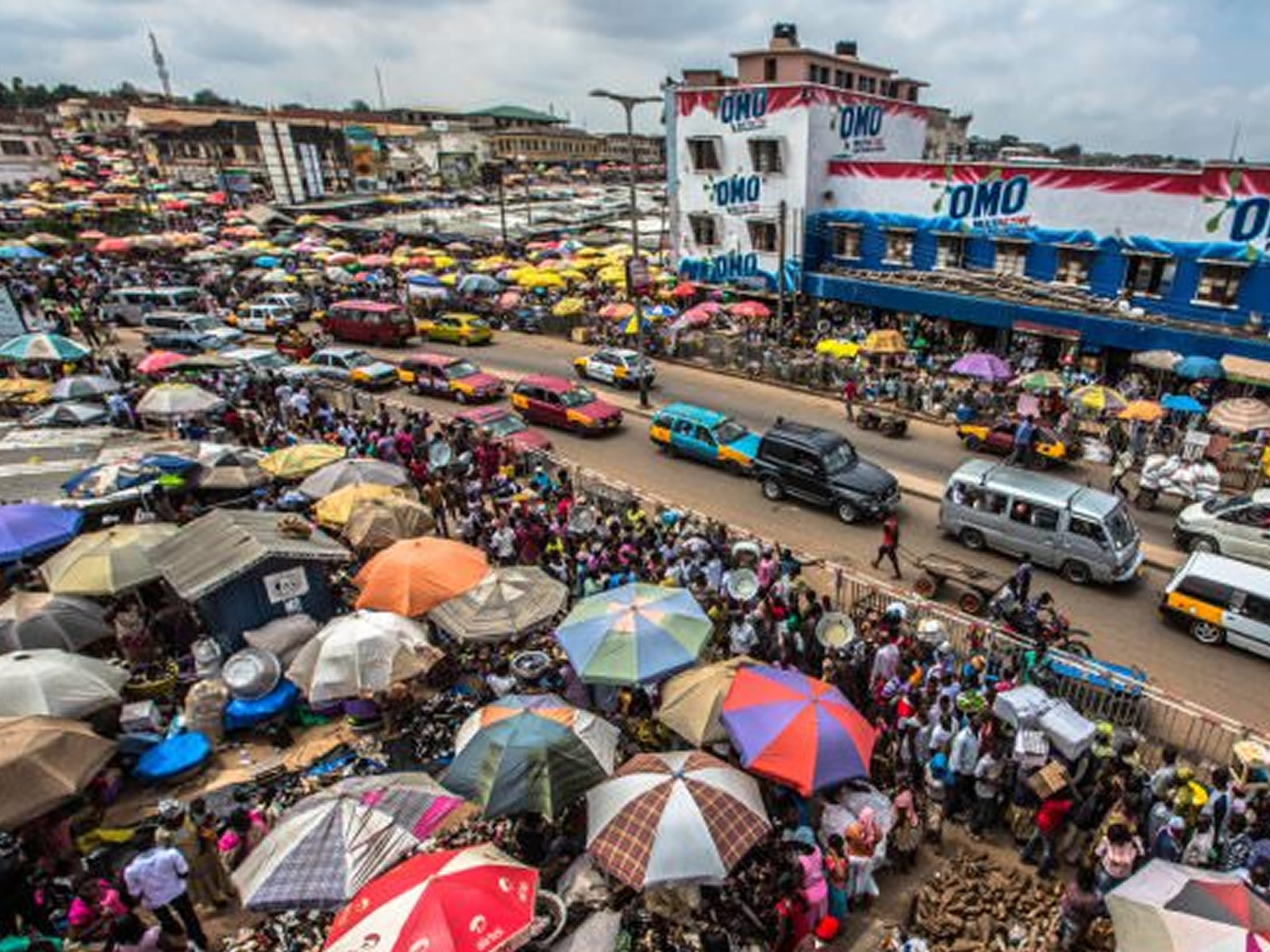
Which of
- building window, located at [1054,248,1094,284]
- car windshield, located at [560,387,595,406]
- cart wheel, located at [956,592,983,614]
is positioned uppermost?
building window, located at [1054,248,1094,284]

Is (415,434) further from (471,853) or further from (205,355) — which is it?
(471,853)

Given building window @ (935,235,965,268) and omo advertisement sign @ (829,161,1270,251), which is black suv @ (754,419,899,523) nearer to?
omo advertisement sign @ (829,161,1270,251)

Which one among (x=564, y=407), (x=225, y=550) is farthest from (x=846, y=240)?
(x=225, y=550)

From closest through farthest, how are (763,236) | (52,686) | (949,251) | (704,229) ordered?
(52,686) < (949,251) < (763,236) < (704,229)

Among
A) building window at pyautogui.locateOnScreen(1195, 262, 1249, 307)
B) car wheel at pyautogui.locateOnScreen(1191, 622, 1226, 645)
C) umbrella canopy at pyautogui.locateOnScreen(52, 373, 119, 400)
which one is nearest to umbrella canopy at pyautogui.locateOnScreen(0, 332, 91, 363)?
umbrella canopy at pyautogui.locateOnScreen(52, 373, 119, 400)

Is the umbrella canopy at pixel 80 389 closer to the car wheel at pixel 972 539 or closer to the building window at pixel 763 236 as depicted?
the car wheel at pixel 972 539

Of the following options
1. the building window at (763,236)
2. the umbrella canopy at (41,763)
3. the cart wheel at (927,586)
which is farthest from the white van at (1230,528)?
the building window at (763,236)

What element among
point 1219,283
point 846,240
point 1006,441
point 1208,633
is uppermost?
point 846,240

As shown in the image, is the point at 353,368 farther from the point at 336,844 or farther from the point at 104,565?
the point at 336,844

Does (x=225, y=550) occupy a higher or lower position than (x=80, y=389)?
lower
